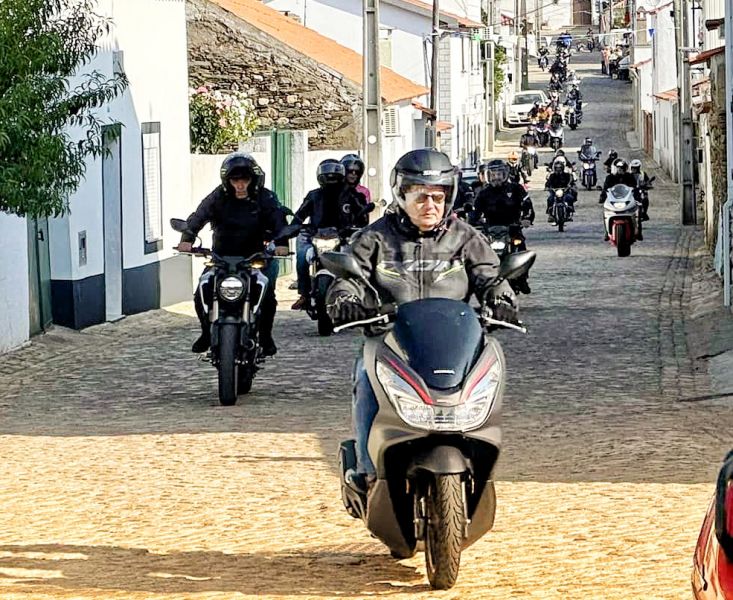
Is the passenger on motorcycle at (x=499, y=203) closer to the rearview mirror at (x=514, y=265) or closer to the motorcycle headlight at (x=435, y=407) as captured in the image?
the rearview mirror at (x=514, y=265)

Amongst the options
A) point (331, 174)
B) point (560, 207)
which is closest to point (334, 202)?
point (331, 174)

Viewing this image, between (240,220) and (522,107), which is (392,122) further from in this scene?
(522,107)

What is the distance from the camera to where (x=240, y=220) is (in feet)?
46.5

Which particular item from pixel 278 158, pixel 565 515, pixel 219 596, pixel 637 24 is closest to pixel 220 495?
pixel 565 515

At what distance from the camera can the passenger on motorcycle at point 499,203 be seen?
2152cm

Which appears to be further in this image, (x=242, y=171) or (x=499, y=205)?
(x=499, y=205)

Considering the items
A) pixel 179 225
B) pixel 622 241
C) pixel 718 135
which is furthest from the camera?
pixel 622 241

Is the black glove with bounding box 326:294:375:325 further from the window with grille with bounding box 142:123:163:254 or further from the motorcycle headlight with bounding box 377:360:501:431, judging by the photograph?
the window with grille with bounding box 142:123:163:254

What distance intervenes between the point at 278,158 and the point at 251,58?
29.0 ft

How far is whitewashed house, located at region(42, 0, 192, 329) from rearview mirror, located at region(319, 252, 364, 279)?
12534 millimetres

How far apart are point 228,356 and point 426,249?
18.9 ft

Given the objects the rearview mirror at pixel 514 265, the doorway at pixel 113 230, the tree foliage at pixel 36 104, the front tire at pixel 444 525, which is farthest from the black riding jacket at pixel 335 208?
the front tire at pixel 444 525

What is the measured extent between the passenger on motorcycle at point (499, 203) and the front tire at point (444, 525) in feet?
47.9

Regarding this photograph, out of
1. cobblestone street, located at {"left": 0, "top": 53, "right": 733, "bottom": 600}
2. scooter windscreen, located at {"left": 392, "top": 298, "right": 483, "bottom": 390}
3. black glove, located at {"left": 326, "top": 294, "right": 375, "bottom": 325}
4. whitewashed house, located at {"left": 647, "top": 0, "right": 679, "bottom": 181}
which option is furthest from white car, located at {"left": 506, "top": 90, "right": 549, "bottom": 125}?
scooter windscreen, located at {"left": 392, "top": 298, "right": 483, "bottom": 390}
